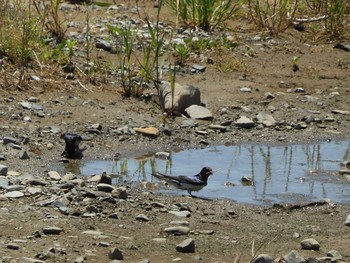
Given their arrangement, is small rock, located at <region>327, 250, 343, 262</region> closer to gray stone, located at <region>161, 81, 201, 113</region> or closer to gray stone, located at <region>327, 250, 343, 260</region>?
gray stone, located at <region>327, 250, 343, 260</region>

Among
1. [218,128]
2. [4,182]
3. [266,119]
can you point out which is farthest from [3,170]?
[266,119]

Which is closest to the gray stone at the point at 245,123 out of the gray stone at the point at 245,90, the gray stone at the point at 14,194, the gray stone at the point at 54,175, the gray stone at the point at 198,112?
the gray stone at the point at 198,112

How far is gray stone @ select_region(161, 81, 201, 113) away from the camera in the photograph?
9.77m

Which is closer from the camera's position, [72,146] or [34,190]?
[34,190]

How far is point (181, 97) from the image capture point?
9.78 m

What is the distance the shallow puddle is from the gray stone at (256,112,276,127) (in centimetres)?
52

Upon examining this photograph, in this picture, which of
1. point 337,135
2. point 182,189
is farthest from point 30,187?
point 337,135

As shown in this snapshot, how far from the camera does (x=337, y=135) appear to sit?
31.4 ft

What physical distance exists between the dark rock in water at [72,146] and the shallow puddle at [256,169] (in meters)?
0.09

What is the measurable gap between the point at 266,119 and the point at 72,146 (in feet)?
6.96

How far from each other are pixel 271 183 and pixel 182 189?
2.71 ft

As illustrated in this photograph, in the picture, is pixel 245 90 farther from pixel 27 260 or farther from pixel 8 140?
pixel 27 260

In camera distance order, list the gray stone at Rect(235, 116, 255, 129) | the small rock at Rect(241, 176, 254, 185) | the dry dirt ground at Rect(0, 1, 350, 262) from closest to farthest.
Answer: the dry dirt ground at Rect(0, 1, 350, 262) < the small rock at Rect(241, 176, 254, 185) < the gray stone at Rect(235, 116, 255, 129)

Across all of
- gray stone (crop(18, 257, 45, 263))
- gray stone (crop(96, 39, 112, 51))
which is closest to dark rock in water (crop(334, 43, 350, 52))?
gray stone (crop(96, 39, 112, 51))
